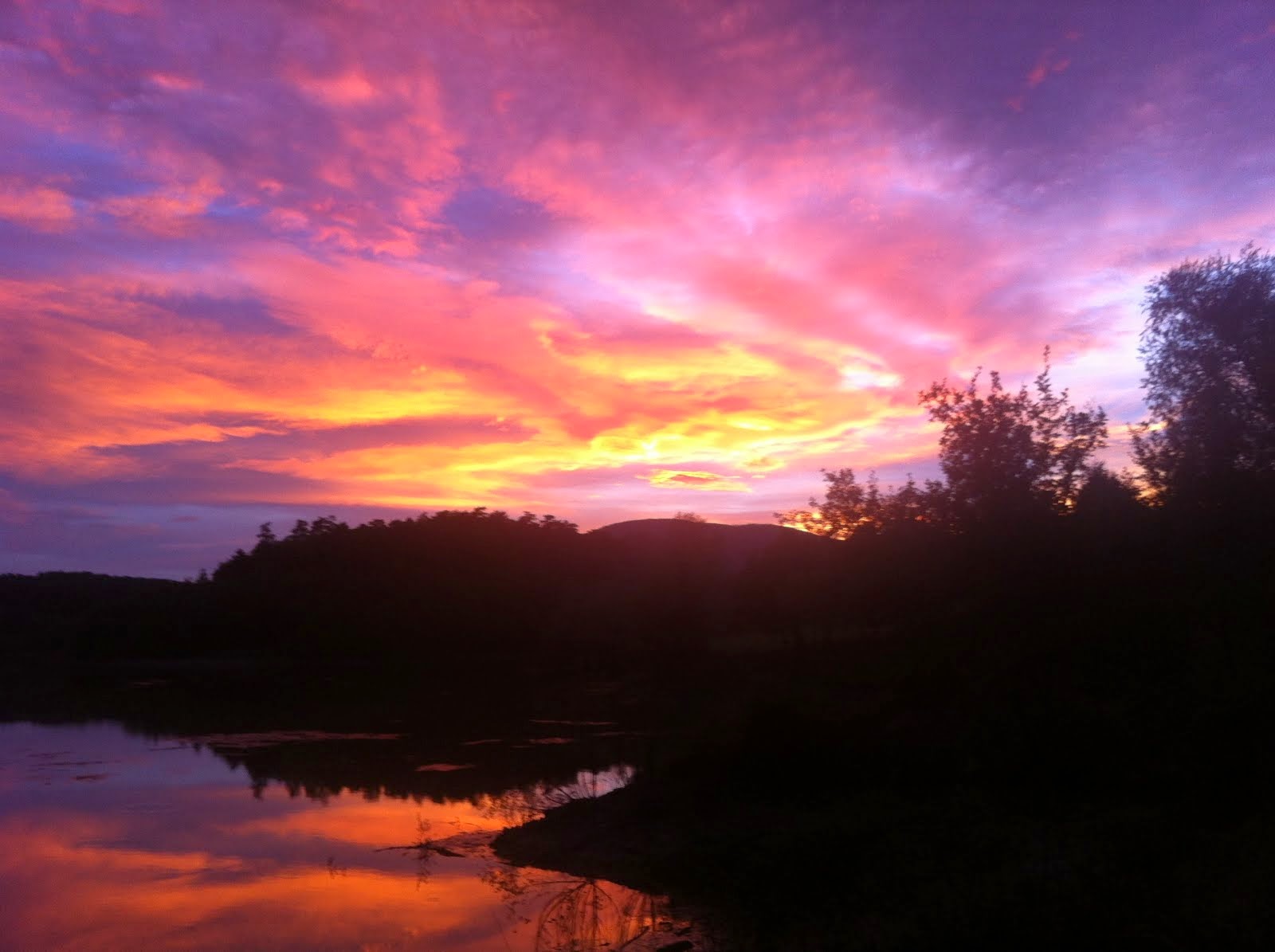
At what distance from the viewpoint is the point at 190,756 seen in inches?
1184

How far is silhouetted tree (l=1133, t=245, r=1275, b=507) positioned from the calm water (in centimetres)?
1359

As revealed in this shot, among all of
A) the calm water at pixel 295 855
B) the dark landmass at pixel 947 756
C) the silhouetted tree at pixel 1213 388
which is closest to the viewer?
the dark landmass at pixel 947 756

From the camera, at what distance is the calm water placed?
1230cm

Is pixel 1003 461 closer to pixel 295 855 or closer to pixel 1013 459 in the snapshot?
pixel 1013 459

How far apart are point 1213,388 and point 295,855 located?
20120 mm

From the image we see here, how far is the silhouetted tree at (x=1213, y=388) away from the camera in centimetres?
1892

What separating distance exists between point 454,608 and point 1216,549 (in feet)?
236

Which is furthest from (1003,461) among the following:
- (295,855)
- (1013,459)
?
(295,855)

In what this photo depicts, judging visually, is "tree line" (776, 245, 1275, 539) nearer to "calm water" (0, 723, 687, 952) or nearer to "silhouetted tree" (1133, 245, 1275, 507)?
"silhouetted tree" (1133, 245, 1275, 507)

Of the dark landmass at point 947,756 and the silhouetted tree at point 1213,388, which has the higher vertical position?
the silhouetted tree at point 1213,388

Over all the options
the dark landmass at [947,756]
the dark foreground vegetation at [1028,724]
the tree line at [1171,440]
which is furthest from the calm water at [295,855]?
the tree line at [1171,440]

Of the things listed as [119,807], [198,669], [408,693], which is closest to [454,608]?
[198,669]

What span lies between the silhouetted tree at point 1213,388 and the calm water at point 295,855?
13587mm

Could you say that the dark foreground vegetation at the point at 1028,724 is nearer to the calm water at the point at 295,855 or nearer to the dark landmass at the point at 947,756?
the dark landmass at the point at 947,756
